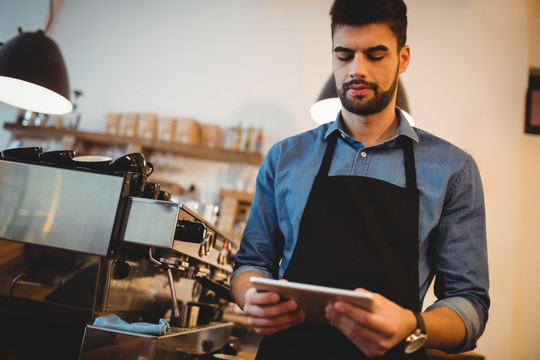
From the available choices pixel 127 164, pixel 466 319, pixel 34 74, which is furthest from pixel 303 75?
pixel 466 319

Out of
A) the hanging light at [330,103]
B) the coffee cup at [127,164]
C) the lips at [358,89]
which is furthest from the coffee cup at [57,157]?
the hanging light at [330,103]

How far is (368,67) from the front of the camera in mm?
1170

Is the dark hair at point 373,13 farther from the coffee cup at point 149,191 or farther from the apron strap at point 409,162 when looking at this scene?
the coffee cup at point 149,191

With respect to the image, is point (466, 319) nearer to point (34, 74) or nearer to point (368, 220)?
point (368, 220)

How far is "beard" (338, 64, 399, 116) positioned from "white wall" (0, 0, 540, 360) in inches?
109

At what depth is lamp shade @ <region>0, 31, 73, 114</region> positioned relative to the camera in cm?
234

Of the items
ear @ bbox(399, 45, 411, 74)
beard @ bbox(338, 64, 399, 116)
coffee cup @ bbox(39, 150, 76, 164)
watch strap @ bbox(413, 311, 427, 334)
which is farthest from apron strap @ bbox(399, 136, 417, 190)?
coffee cup @ bbox(39, 150, 76, 164)

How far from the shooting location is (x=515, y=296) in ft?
11.3

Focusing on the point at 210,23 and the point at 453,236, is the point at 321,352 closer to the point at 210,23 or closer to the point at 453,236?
the point at 453,236

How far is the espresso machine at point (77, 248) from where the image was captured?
1284 millimetres

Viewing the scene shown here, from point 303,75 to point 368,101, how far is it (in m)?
3.02

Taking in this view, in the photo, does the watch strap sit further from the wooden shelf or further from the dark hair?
the wooden shelf

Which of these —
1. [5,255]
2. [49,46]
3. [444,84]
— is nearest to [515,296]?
[444,84]

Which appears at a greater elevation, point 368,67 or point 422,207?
point 368,67
